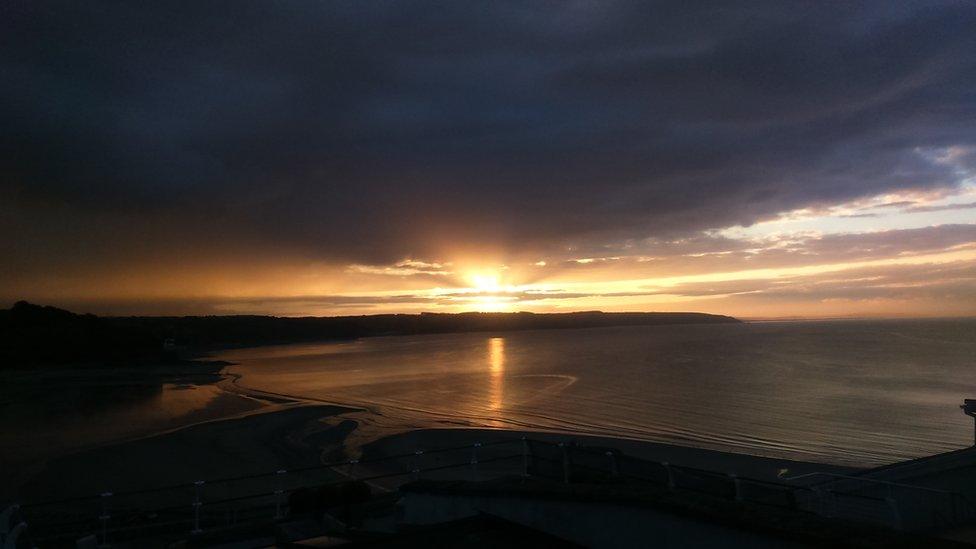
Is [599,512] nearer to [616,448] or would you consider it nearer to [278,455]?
[616,448]

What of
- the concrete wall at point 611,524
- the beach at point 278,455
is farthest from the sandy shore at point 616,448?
the concrete wall at point 611,524

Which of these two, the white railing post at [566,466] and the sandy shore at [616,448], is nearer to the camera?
the white railing post at [566,466]

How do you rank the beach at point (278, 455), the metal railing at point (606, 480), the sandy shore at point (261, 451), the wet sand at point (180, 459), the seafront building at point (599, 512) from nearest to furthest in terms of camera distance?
1. the seafront building at point (599, 512)
2. the metal railing at point (606, 480)
3. the wet sand at point (180, 459)
4. the beach at point (278, 455)
5. the sandy shore at point (261, 451)

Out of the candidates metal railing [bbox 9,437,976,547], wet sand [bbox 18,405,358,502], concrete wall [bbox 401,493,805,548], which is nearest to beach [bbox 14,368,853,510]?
wet sand [bbox 18,405,358,502]

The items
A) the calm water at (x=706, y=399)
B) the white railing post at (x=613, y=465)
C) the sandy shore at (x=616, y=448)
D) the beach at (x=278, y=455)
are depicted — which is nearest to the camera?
the white railing post at (x=613, y=465)

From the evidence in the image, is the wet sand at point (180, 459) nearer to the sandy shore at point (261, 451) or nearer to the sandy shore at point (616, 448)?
the sandy shore at point (261, 451)

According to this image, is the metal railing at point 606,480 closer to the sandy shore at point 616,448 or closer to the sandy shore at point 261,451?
the sandy shore at point 261,451

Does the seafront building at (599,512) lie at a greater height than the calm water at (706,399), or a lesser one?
greater

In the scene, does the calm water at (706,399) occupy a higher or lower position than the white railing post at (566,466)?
lower

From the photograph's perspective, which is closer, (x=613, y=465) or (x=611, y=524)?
(x=611, y=524)

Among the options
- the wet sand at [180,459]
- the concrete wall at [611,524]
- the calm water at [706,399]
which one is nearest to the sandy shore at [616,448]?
the calm water at [706,399]

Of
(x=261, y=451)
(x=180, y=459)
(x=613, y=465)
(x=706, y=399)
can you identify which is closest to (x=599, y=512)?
(x=613, y=465)

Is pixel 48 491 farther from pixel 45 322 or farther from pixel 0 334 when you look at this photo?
pixel 45 322
